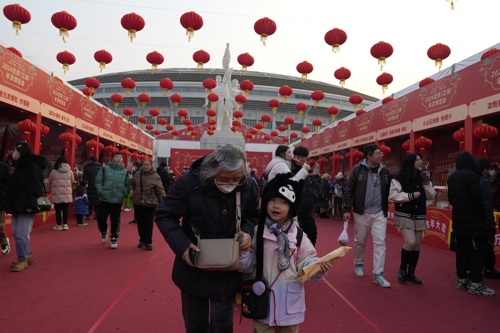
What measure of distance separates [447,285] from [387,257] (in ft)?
4.39

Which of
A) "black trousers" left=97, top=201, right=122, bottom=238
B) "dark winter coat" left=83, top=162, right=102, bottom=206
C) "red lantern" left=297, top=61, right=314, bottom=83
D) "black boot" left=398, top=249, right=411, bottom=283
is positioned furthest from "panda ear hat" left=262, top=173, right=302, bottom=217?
"red lantern" left=297, top=61, right=314, bottom=83

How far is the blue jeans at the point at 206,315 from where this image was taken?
1.59m

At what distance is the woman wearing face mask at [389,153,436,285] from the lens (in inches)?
141

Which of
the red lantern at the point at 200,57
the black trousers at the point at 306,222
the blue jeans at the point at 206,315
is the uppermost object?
the red lantern at the point at 200,57

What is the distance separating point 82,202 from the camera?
7539 mm

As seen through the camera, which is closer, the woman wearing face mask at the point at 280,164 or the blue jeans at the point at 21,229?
the woman wearing face mask at the point at 280,164

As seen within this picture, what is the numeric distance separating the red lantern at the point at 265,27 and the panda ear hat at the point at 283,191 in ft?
19.6

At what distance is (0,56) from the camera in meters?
6.41

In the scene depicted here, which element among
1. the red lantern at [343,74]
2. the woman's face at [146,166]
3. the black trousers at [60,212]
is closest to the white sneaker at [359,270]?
the woman's face at [146,166]

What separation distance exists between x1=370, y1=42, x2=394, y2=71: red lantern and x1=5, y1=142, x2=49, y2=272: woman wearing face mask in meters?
6.88

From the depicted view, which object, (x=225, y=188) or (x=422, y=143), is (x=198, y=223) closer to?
(x=225, y=188)

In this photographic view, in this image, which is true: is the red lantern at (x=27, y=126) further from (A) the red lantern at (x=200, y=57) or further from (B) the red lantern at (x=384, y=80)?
(B) the red lantern at (x=384, y=80)

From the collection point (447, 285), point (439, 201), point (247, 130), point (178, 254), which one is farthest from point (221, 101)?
point (178, 254)

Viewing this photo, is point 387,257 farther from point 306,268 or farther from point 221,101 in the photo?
point 221,101
